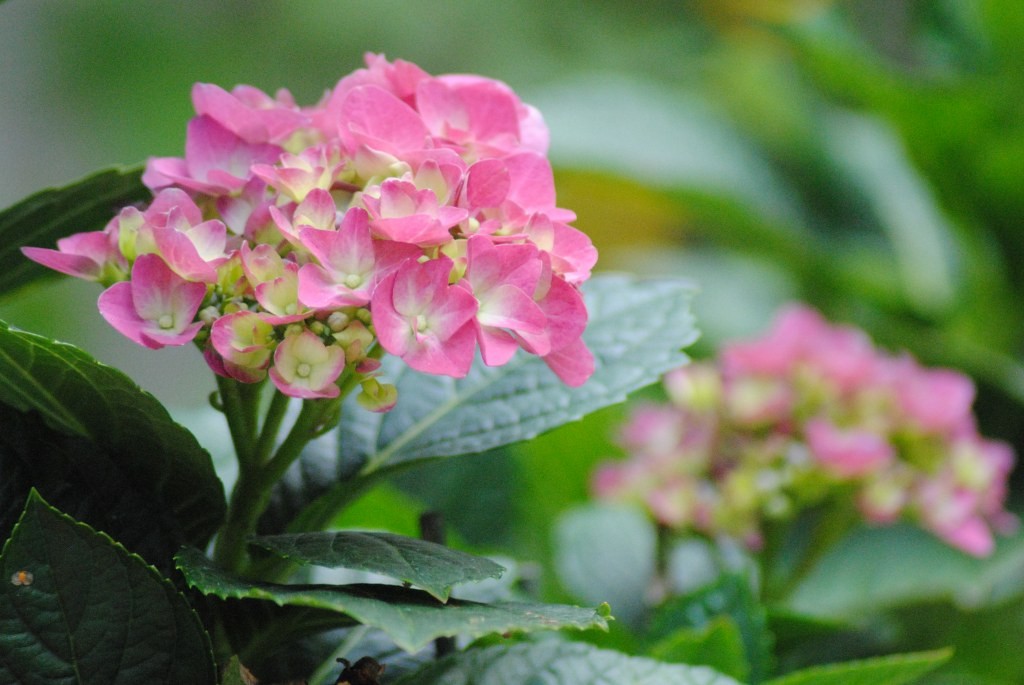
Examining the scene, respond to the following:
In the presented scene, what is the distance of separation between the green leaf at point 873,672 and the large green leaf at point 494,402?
155 millimetres

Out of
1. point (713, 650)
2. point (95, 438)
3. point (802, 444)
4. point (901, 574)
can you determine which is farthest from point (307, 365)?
point (901, 574)

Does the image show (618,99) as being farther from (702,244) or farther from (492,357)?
(492,357)

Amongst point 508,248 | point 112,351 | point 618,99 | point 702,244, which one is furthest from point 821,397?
point 112,351

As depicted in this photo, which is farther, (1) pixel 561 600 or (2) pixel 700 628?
(1) pixel 561 600

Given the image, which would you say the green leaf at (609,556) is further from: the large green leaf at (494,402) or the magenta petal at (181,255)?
the magenta petal at (181,255)

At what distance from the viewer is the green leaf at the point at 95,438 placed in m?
0.36

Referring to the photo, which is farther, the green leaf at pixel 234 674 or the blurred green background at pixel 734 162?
the blurred green background at pixel 734 162

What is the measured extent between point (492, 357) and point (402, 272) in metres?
0.04

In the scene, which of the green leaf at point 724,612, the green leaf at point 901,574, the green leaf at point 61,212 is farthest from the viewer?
the green leaf at point 901,574

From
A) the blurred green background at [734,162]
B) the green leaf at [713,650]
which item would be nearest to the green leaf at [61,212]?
the blurred green background at [734,162]

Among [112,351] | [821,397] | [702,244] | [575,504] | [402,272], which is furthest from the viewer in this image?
[112,351]

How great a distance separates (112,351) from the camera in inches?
91.4

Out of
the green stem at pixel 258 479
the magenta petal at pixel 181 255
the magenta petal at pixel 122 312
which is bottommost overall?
the green stem at pixel 258 479

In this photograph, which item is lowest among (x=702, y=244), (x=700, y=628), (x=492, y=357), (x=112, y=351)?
(x=112, y=351)
